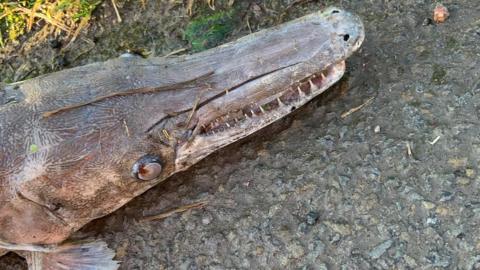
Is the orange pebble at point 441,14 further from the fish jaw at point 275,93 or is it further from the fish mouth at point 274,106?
the fish mouth at point 274,106

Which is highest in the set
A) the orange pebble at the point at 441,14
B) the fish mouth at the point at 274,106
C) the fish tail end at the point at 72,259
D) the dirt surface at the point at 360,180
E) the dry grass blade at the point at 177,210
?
the orange pebble at the point at 441,14

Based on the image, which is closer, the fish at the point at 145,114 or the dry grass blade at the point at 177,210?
the fish at the point at 145,114

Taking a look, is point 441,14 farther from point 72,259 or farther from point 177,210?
point 72,259

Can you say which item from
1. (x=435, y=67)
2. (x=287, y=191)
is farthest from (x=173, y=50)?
(x=435, y=67)

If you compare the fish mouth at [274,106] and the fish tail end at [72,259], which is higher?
the fish mouth at [274,106]

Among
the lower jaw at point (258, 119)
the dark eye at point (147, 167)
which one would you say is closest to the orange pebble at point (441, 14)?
the lower jaw at point (258, 119)

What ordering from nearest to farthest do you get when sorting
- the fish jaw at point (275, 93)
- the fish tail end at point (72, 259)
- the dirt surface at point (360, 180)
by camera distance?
the dirt surface at point (360, 180) < the fish jaw at point (275, 93) < the fish tail end at point (72, 259)

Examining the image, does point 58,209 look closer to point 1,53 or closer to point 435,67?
point 1,53
